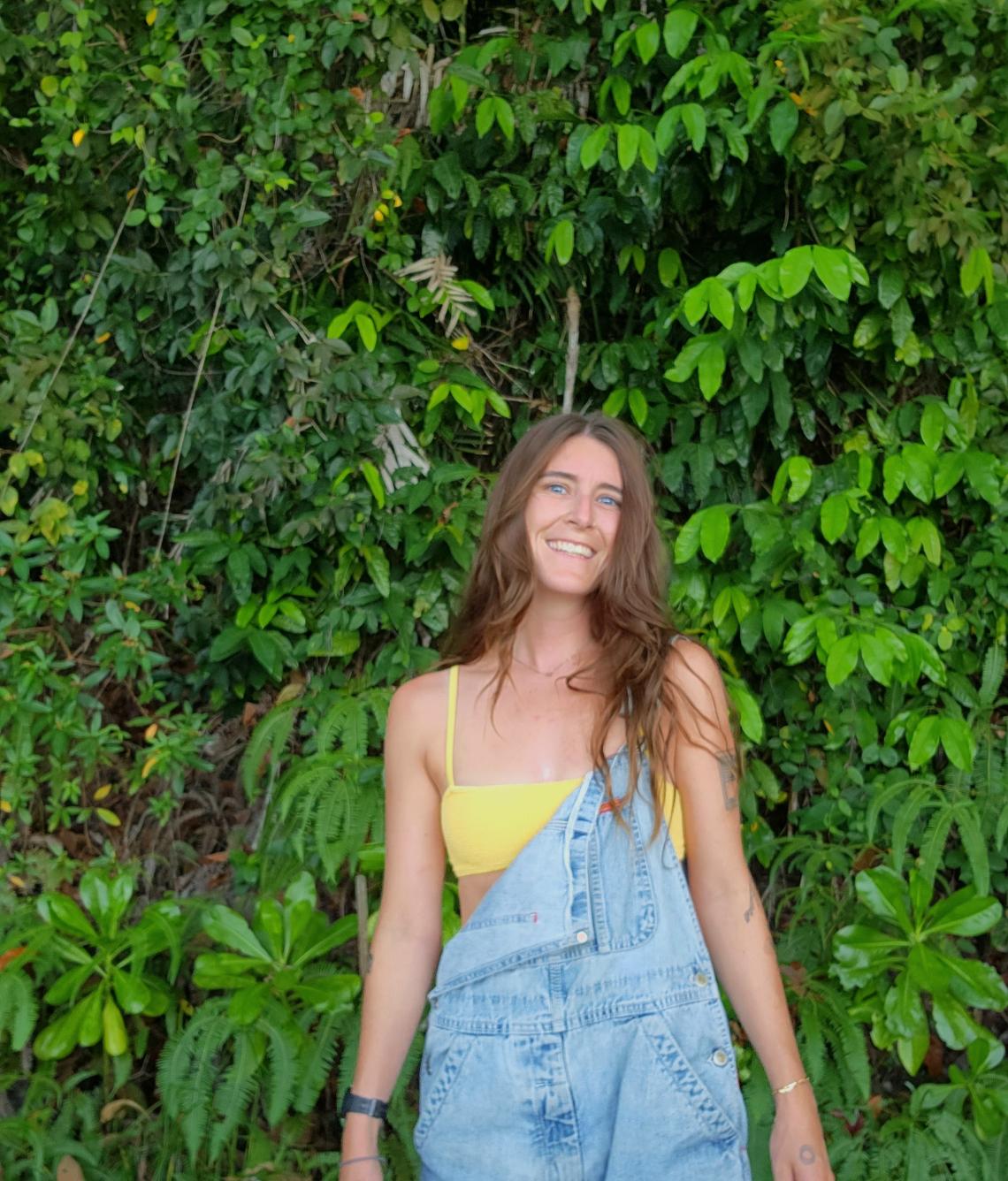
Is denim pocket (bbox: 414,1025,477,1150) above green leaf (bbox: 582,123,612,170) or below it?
below

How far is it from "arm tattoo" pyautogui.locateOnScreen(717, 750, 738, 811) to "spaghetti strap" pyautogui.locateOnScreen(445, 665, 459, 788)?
0.40 metres

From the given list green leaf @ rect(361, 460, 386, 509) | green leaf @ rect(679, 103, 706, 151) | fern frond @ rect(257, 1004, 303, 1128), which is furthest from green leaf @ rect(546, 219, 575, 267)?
fern frond @ rect(257, 1004, 303, 1128)

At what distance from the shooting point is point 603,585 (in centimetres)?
216

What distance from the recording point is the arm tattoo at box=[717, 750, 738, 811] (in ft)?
6.71

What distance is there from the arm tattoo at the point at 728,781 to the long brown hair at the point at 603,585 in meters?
0.11

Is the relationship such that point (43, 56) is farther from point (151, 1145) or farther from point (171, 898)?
point (151, 1145)

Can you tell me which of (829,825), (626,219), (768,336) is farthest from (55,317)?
(829,825)

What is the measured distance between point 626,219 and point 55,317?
1.68m

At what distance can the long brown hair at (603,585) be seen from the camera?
2.08 metres

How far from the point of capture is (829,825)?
3.93 m

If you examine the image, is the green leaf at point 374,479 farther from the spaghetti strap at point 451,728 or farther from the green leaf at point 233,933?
the spaghetti strap at point 451,728

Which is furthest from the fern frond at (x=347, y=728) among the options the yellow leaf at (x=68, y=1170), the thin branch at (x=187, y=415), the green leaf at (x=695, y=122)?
the green leaf at (x=695, y=122)

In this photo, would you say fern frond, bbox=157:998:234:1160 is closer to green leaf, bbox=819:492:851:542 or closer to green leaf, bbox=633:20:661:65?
green leaf, bbox=819:492:851:542

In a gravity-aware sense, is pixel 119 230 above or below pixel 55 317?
above
